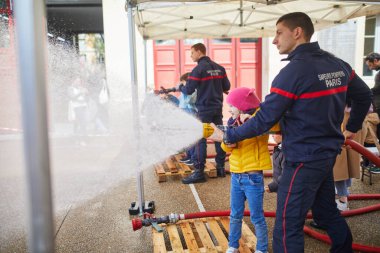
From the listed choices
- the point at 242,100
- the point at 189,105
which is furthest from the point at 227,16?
the point at 242,100

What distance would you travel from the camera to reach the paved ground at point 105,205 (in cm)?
352

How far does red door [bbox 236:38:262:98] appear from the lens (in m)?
12.0

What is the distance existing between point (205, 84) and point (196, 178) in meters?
1.57

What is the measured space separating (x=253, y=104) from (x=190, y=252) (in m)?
1.47

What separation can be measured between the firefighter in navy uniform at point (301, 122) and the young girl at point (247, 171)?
0.45 m

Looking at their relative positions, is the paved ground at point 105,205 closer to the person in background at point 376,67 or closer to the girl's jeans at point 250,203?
the girl's jeans at point 250,203

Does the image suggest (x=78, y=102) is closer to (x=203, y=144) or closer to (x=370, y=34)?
(x=203, y=144)

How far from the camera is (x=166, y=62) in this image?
38.8ft

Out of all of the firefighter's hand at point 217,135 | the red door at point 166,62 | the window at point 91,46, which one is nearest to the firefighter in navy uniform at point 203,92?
the firefighter's hand at point 217,135

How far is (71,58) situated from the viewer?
13.2 m

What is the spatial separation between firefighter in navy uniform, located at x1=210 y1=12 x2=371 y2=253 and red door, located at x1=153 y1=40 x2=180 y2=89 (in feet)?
31.4

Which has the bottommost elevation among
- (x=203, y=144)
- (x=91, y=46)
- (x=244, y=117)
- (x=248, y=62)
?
(x=203, y=144)

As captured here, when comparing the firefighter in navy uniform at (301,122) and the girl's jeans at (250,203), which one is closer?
the firefighter in navy uniform at (301,122)

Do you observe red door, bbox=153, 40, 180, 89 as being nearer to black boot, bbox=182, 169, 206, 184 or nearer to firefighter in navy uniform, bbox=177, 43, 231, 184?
firefighter in navy uniform, bbox=177, 43, 231, 184
